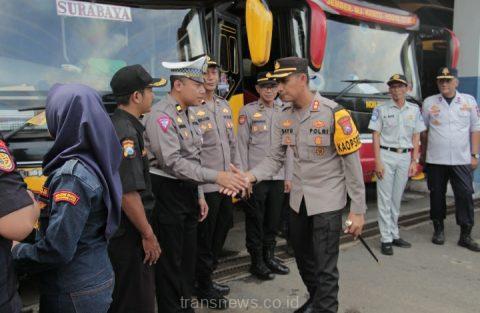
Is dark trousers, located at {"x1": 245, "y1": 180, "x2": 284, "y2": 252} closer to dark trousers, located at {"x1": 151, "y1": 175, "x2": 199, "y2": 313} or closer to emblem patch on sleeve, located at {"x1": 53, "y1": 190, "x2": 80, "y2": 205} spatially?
dark trousers, located at {"x1": 151, "y1": 175, "x2": 199, "y2": 313}

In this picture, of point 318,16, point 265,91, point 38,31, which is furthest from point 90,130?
point 318,16

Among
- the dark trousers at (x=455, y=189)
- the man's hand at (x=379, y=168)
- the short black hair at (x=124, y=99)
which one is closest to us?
the short black hair at (x=124, y=99)

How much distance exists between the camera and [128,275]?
222cm

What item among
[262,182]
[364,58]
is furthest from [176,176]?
[364,58]

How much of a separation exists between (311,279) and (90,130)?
189 centimetres

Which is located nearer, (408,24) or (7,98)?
(7,98)

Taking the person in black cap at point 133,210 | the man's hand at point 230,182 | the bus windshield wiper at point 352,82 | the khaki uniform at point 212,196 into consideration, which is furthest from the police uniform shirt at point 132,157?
the bus windshield wiper at point 352,82

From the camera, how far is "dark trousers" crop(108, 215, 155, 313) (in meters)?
2.20

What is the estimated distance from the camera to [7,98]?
2.84 metres

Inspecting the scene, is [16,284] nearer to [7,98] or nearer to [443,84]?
[7,98]

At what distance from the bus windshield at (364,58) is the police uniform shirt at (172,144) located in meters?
2.42

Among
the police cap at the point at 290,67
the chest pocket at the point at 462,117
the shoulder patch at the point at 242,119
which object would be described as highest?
the police cap at the point at 290,67

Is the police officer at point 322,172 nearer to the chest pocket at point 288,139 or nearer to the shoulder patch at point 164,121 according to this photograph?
the chest pocket at point 288,139

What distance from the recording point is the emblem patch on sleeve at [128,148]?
2.12 m
